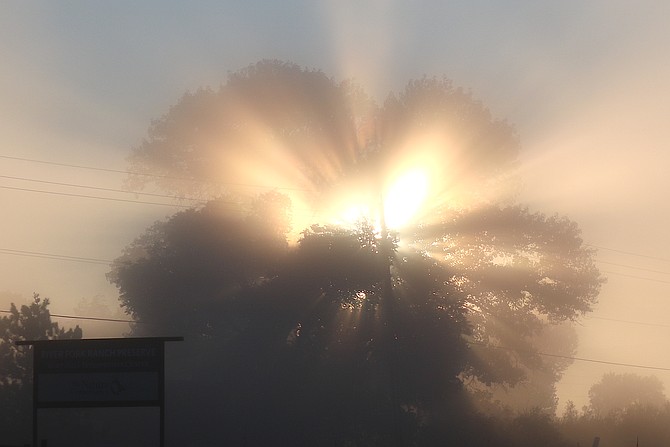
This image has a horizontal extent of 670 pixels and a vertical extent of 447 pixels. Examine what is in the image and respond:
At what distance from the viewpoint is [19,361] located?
54.1m

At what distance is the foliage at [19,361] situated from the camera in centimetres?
4909

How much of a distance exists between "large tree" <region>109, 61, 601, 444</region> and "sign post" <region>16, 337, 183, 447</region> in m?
15.6

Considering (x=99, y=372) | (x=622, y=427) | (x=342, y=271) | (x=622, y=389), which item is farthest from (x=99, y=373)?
(x=622, y=389)

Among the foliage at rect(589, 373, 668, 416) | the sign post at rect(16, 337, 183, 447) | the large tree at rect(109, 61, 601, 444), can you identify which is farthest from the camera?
the foliage at rect(589, 373, 668, 416)

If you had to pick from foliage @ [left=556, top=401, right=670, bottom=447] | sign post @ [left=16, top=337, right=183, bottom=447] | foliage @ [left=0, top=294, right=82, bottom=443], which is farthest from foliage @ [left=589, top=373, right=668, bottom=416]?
sign post @ [left=16, top=337, right=183, bottom=447]

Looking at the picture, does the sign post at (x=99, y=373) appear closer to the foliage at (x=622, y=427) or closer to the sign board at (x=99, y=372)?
the sign board at (x=99, y=372)

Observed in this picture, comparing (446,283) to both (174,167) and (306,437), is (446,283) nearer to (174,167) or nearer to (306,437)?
(306,437)

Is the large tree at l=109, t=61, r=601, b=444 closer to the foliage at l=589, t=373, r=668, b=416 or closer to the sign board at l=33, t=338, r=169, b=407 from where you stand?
the sign board at l=33, t=338, r=169, b=407

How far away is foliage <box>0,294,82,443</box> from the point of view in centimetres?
4909

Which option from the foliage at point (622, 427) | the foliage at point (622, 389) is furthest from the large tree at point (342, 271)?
the foliage at point (622, 389)

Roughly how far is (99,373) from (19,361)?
90.7 feet

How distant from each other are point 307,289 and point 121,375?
20.1m

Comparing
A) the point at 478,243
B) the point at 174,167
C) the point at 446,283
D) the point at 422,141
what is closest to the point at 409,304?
the point at 446,283

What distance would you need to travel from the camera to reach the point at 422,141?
5391 cm
